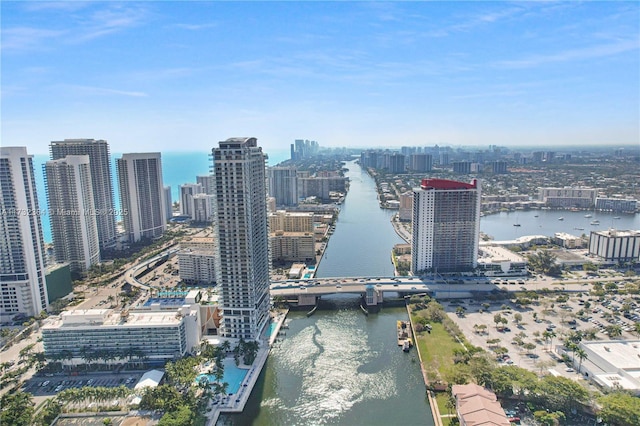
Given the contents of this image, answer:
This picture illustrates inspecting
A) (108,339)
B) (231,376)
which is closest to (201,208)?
(108,339)

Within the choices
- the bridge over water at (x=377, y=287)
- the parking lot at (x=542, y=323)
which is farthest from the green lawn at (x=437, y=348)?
the bridge over water at (x=377, y=287)

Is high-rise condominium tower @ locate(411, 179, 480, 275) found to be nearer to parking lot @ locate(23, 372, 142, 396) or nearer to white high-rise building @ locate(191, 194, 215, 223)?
parking lot @ locate(23, 372, 142, 396)

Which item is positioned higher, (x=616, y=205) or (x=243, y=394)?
(x=616, y=205)

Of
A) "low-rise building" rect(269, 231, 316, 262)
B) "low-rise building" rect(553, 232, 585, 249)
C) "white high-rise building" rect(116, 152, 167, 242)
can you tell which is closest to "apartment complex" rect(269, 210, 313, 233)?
"low-rise building" rect(269, 231, 316, 262)

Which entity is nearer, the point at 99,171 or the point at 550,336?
the point at 550,336

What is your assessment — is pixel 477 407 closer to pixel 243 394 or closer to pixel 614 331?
pixel 243 394
